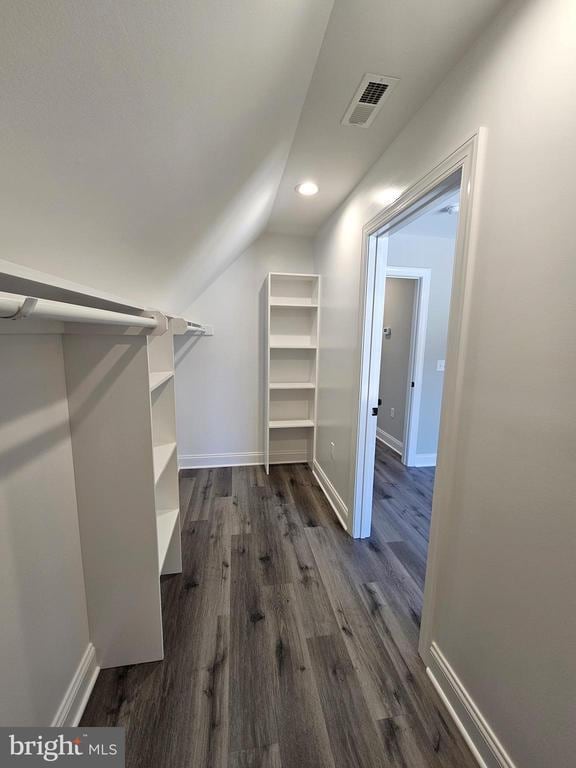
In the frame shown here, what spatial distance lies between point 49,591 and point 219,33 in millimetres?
1633

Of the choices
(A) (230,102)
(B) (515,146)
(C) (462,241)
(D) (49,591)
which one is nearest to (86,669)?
(D) (49,591)

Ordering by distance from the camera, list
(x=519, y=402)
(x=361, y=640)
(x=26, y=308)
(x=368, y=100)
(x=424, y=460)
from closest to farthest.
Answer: (x=26, y=308), (x=519, y=402), (x=368, y=100), (x=361, y=640), (x=424, y=460)

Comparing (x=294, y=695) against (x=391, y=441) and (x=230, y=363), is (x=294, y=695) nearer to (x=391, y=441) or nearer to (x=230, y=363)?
(x=230, y=363)

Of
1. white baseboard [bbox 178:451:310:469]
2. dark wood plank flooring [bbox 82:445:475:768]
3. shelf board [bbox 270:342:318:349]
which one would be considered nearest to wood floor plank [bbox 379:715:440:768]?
dark wood plank flooring [bbox 82:445:475:768]

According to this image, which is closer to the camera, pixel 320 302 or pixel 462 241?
pixel 462 241

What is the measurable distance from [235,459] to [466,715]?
2.67 metres

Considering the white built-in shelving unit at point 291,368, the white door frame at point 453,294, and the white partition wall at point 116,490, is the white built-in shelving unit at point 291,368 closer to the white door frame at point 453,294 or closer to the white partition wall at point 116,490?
the white door frame at point 453,294

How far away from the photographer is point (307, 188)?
2188mm

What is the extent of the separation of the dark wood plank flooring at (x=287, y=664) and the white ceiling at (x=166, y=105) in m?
1.60

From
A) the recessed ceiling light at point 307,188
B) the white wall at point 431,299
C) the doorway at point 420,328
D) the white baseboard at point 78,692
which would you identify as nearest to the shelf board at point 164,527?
the white baseboard at point 78,692

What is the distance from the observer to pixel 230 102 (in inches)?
35.4

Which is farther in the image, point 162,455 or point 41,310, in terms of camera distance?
point 162,455

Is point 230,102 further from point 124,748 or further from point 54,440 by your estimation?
point 124,748

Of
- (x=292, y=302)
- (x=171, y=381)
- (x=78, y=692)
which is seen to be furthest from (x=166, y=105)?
(x=292, y=302)
